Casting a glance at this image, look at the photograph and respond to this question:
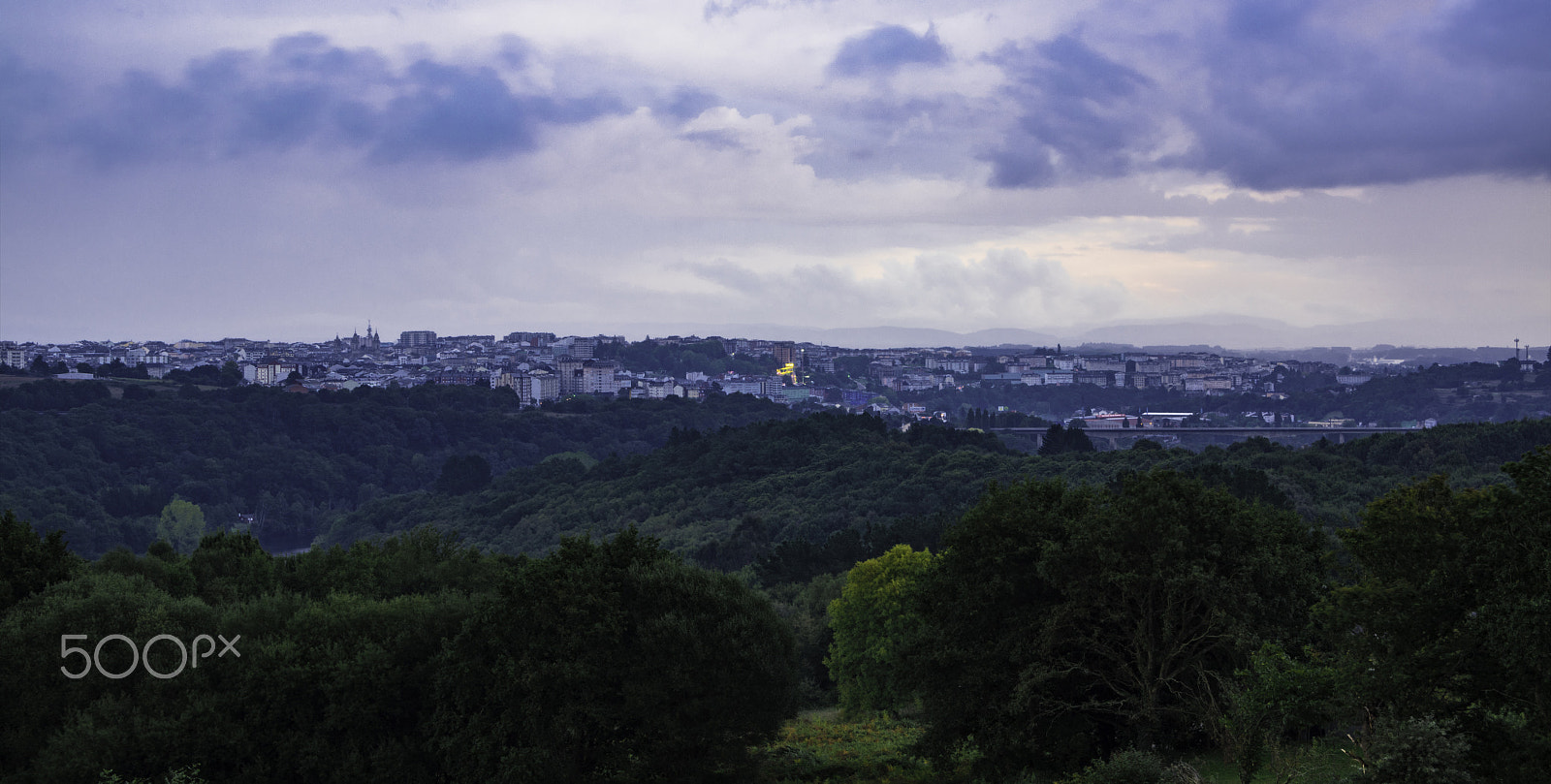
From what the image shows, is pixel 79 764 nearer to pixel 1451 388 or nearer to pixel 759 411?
pixel 759 411

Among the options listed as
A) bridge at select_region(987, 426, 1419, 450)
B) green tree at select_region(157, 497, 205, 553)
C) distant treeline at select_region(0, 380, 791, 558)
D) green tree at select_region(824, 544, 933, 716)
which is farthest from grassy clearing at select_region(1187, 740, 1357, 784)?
bridge at select_region(987, 426, 1419, 450)

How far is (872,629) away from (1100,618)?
1275 centimetres

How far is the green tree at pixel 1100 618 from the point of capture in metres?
18.1

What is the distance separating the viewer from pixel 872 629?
101ft

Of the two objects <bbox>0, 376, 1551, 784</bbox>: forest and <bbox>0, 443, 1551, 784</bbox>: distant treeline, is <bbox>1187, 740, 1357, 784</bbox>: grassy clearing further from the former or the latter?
<bbox>0, 443, 1551, 784</bbox>: distant treeline

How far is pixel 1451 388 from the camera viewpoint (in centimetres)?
18550

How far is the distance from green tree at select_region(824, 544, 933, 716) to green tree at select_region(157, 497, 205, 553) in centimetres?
9177

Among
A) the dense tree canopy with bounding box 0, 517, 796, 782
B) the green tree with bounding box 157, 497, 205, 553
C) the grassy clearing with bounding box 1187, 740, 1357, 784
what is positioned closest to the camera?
the grassy clearing with bounding box 1187, 740, 1357, 784

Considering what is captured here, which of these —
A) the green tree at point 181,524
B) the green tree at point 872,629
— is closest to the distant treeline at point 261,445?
the green tree at point 181,524

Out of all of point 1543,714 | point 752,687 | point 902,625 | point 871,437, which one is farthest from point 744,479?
point 1543,714

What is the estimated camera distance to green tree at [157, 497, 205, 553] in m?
106

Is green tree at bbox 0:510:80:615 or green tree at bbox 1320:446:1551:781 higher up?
green tree at bbox 1320:446:1551:781

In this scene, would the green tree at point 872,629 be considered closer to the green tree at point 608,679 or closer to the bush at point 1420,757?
the green tree at point 608,679

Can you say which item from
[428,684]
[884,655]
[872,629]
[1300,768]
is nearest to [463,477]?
[872,629]
